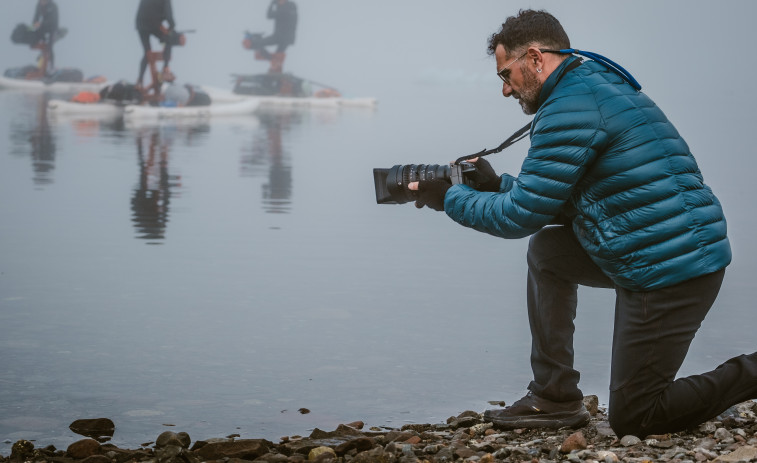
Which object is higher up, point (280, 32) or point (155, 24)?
point (280, 32)

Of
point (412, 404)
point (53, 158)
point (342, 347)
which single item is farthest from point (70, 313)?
point (53, 158)

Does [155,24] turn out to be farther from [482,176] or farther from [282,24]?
[482,176]

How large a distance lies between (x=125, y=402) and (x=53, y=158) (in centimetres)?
832

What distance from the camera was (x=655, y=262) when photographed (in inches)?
120

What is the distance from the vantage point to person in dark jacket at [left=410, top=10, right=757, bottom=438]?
3.02m

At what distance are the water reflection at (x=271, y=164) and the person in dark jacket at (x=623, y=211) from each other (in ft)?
17.8

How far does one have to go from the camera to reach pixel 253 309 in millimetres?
5203

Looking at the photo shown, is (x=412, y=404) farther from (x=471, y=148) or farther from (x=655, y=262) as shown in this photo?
(x=471, y=148)

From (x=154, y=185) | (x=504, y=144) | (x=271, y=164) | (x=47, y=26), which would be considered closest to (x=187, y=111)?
(x=271, y=164)

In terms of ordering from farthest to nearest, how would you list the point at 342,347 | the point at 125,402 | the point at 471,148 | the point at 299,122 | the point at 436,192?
the point at 299,122, the point at 471,148, the point at 342,347, the point at 125,402, the point at 436,192

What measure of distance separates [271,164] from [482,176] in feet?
28.6

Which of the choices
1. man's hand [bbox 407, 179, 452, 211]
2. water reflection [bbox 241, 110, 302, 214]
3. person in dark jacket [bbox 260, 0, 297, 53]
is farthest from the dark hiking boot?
person in dark jacket [bbox 260, 0, 297, 53]

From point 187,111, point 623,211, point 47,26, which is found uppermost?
point 47,26

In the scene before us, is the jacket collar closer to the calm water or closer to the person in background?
the calm water
